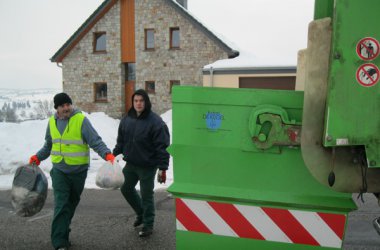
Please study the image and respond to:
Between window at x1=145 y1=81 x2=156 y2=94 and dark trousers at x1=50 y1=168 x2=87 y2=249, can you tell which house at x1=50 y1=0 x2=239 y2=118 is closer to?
window at x1=145 y1=81 x2=156 y2=94

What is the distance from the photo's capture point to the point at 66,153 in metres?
3.71

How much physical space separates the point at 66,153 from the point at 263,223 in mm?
2367

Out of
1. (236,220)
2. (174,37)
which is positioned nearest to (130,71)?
(174,37)

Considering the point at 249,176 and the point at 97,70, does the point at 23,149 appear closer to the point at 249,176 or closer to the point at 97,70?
the point at 249,176

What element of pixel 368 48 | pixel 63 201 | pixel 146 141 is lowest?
pixel 63 201

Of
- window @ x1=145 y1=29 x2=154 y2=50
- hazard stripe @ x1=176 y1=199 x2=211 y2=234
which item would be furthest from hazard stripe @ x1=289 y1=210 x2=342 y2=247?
window @ x1=145 y1=29 x2=154 y2=50

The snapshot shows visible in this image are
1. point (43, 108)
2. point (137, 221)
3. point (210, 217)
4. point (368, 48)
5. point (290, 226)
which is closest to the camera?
point (368, 48)

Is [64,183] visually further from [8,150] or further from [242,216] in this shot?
[8,150]

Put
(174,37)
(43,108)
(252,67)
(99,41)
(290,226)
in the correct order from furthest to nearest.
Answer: (43,108) < (99,41) < (174,37) < (252,67) < (290,226)

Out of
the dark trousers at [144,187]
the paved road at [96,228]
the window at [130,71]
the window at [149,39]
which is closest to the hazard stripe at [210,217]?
the paved road at [96,228]

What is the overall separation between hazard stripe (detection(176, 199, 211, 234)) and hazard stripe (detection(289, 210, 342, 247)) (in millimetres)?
560

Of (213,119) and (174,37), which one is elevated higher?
(174,37)

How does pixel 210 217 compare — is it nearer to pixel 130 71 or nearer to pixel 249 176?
pixel 249 176

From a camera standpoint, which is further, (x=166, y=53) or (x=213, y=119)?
(x=166, y=53)
